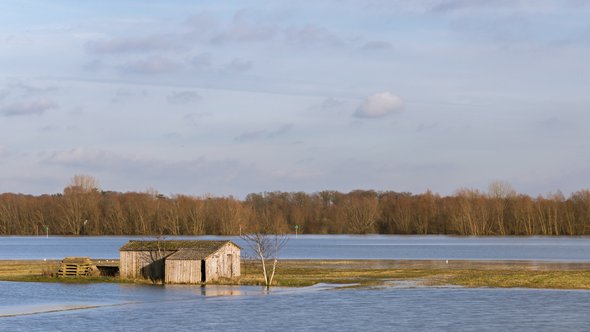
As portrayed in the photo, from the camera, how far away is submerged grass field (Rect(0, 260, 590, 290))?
62.2 metres

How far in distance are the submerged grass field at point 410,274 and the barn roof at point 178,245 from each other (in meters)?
2.83

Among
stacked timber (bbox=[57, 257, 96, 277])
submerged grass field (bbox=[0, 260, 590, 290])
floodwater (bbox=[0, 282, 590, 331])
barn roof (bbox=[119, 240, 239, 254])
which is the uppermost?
barn roof (bbox=[119, 240, 239, 254])

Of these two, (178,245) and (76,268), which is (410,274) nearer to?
(178,245)

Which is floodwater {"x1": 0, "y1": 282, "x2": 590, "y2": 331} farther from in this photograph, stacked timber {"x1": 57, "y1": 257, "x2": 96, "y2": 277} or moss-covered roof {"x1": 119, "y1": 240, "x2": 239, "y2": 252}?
stacked timber {"x1": 57, "y1": 257, "x2": 96, "y2": 277}

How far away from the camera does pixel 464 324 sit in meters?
43.8

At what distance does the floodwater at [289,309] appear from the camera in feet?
141

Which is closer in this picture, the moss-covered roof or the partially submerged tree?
the partially submerged tree

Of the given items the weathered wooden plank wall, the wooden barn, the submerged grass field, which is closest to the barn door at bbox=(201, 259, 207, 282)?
the wooden barn

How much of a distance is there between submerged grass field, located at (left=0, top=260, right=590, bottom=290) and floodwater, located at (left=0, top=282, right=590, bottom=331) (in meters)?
3.67

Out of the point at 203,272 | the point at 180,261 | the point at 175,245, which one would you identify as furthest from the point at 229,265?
the point at 175,245

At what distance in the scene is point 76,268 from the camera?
2650 inches

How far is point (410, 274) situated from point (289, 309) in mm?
25031

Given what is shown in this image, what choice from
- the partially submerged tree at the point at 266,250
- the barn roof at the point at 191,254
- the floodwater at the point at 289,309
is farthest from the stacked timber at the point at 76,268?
the partially submerged tree at the point at 266,250

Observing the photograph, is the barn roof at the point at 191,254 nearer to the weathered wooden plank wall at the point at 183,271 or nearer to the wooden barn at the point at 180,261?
the wooden barn at the point at 180,261
